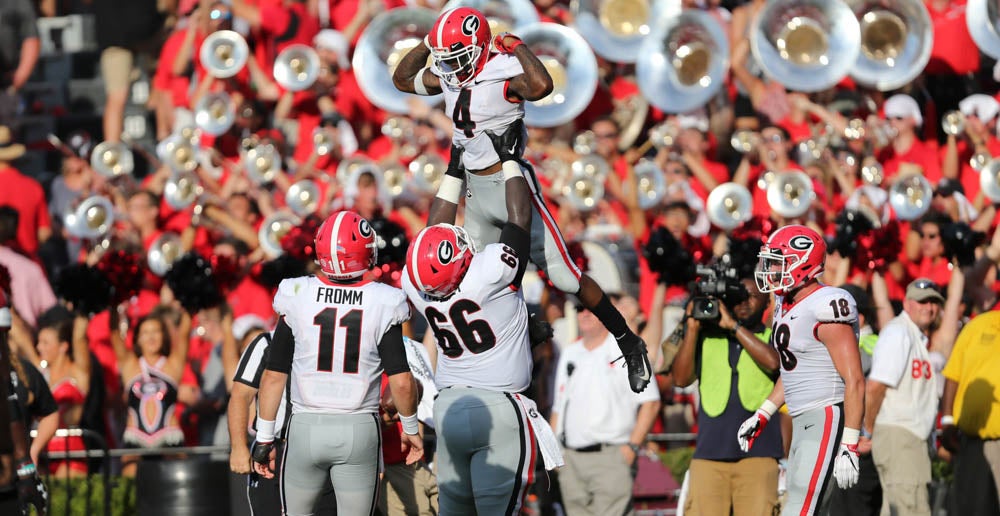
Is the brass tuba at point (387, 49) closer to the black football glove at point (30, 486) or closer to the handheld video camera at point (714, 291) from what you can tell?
the handheld video camera at point (714, 291)

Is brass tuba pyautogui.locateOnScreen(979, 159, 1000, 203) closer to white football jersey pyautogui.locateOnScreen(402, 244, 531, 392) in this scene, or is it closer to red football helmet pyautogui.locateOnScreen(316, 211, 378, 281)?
white football jersey pyautogui.locateOnScreen(402, 244, 531, 392)

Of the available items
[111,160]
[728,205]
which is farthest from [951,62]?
[111,160]

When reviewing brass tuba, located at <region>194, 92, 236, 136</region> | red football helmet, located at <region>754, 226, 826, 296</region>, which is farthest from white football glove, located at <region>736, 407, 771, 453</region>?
brass tuba, located at <region>194, 92, 236, 136</region>

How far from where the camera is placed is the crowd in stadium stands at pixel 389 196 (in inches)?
492

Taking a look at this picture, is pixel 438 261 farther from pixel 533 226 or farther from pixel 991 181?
pixel 991 181

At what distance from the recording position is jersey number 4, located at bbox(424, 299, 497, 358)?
7.73 m

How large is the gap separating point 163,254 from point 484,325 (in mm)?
7037

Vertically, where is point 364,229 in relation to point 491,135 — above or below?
below

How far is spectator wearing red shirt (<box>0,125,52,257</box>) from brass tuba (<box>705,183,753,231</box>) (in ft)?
20.7

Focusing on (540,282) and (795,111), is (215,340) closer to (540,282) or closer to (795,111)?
(540,282)

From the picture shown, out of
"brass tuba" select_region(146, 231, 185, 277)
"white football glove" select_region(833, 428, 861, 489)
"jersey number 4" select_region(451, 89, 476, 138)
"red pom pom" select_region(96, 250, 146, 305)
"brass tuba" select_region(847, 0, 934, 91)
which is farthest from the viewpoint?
"brass tuba" select_region(847, 0, 934, 91)

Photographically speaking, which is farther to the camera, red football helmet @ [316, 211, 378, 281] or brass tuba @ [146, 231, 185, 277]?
brass tuba @ [146, 231, 185, 277]

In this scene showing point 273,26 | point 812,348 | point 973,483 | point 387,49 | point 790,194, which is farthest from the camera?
point 273,26

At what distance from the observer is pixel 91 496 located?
1135cm
